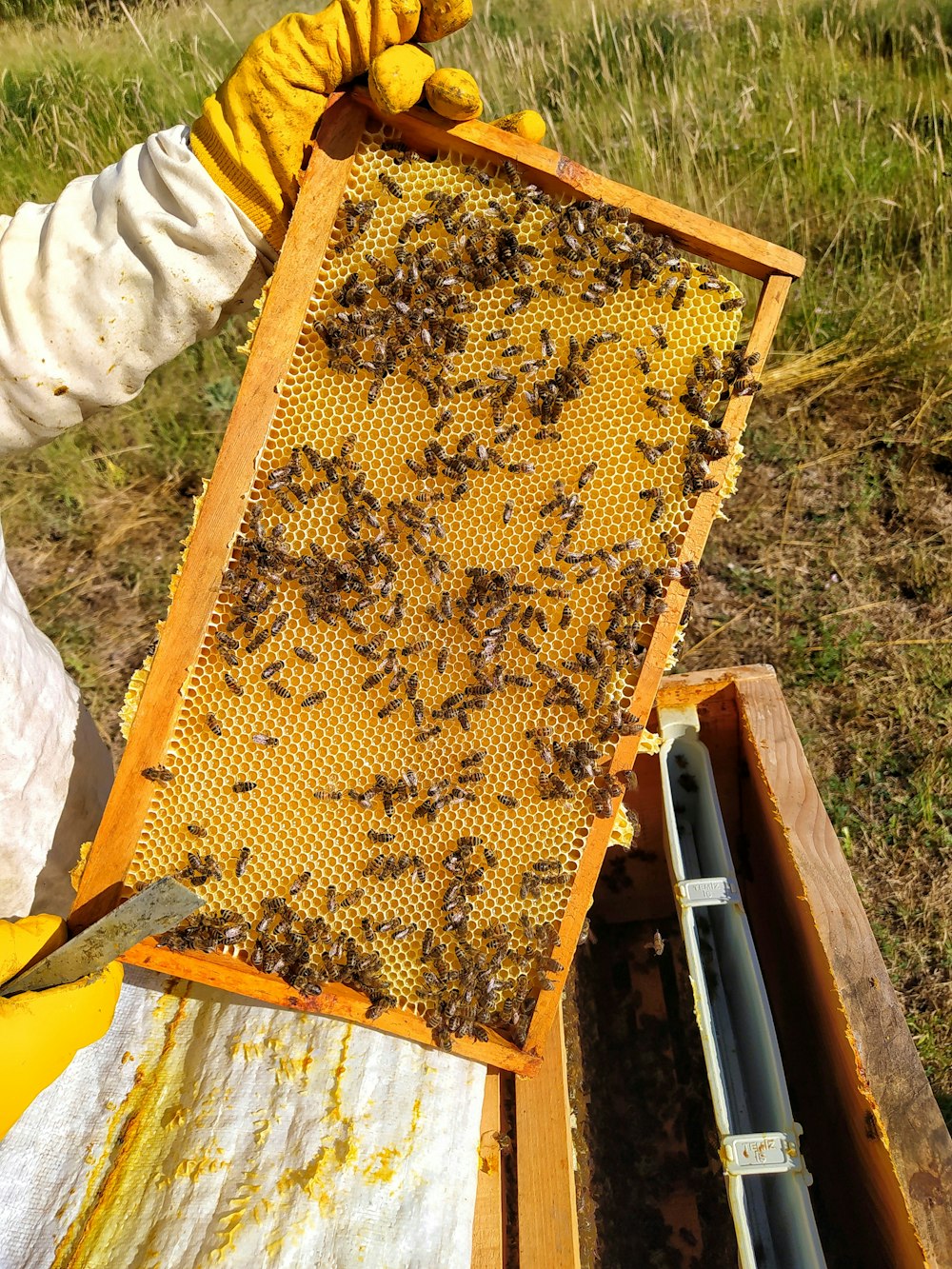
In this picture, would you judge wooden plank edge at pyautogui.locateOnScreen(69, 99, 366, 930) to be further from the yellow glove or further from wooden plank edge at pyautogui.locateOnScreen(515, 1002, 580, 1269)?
wooden plank edge at pyautogui.locateOnScreen(515, 1002, 580, 1269)

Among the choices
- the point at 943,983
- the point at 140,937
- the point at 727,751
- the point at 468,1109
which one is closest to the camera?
the point at 140,937

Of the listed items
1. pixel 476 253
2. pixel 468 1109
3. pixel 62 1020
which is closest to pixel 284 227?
pixel 476 253

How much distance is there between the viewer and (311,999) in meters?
2.63

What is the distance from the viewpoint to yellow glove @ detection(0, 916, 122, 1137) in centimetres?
247

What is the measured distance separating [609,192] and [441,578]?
138 centimetres

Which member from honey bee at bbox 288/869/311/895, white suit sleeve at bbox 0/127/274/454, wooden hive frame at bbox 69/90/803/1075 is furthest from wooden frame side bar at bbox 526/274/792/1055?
white suit sleeve at bbox 0/127/274/454

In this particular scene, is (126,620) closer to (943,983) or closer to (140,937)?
(140,937)

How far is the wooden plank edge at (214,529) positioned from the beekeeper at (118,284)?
15 cm

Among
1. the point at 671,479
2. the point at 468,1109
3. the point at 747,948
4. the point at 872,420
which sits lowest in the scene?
the point at 468,1109

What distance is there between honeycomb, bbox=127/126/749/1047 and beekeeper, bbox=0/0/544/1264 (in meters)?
0.30

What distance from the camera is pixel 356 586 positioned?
2.85 meters

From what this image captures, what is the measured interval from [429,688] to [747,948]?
150 cm

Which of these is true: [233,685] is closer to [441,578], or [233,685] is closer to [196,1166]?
[441,578]

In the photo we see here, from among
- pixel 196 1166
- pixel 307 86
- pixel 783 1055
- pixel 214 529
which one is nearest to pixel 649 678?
pixel 214 529
